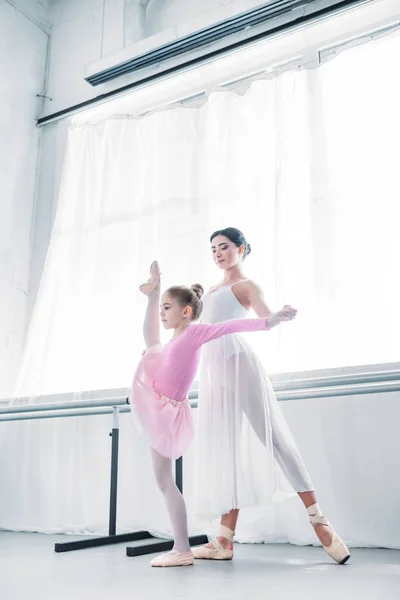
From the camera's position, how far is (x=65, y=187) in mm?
3227

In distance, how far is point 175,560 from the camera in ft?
5.32

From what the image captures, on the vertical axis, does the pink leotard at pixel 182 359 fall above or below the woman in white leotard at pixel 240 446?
above

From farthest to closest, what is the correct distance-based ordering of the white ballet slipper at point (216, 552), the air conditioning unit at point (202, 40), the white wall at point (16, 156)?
the white wall at point (16, 156) → the air conditioning unit at point (202, 40) → the white ballet slipper at point (216, 552)

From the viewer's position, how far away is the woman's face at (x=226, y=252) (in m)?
2.06

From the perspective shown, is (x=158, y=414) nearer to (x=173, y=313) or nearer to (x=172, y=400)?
(x=172, y=400)

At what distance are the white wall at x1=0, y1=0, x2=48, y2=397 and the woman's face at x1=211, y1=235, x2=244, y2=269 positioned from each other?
5.45ft

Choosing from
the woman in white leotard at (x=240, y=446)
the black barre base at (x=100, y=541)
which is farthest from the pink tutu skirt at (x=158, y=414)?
the black barre base at (x=100, y=541)

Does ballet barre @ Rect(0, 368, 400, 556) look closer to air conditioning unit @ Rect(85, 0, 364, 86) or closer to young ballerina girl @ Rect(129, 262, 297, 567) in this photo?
young ballerina girl @ Rect(129, 262, 297, 567)

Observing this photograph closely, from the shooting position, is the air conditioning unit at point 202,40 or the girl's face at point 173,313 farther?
the air conditioning unit at point 202,40

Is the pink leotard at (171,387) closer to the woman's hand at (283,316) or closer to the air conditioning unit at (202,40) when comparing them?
the woman's hand at (283,316)

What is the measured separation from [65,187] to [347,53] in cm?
165

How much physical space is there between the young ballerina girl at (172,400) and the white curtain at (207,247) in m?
0.67

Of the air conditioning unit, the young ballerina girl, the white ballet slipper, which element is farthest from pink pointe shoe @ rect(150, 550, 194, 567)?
the air conditioning unit

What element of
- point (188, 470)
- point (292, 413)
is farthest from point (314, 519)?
point (188, 470)
